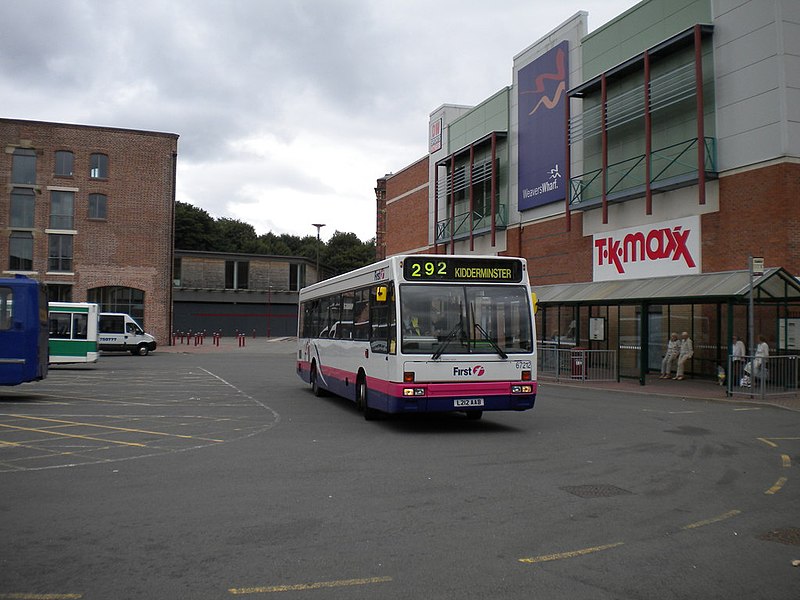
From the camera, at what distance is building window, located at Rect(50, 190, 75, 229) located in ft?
155

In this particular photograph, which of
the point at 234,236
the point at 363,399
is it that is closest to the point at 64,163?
the point at 363,399

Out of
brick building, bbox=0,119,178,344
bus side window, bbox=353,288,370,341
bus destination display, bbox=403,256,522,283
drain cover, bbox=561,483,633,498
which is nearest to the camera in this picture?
drain cover, bbox=561,483,633,498

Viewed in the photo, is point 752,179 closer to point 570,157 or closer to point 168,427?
point 570,157

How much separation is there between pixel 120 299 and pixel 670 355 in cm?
3617

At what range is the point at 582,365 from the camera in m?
24.1

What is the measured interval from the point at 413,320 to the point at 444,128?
31.2 m

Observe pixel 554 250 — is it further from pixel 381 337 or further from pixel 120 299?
pixel 120 299

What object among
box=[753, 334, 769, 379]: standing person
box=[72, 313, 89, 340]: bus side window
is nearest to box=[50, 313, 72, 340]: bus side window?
box=[72, 313, 89, 340]: bus side window

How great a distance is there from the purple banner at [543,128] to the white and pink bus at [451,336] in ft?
59.2

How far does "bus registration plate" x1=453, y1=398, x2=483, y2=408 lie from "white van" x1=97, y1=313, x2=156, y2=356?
31655 millimetres

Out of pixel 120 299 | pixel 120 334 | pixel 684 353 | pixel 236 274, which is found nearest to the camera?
pixel 684 353

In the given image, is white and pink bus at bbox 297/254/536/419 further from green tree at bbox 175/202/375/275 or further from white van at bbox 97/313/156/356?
green tree at bbox 175/202/375/275

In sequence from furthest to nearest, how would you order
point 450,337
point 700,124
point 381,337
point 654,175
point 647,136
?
point 654,175 < point 647,136 < point 700,124 < point 381,337 < point 450,337

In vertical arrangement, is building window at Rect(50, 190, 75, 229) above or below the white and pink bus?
above
